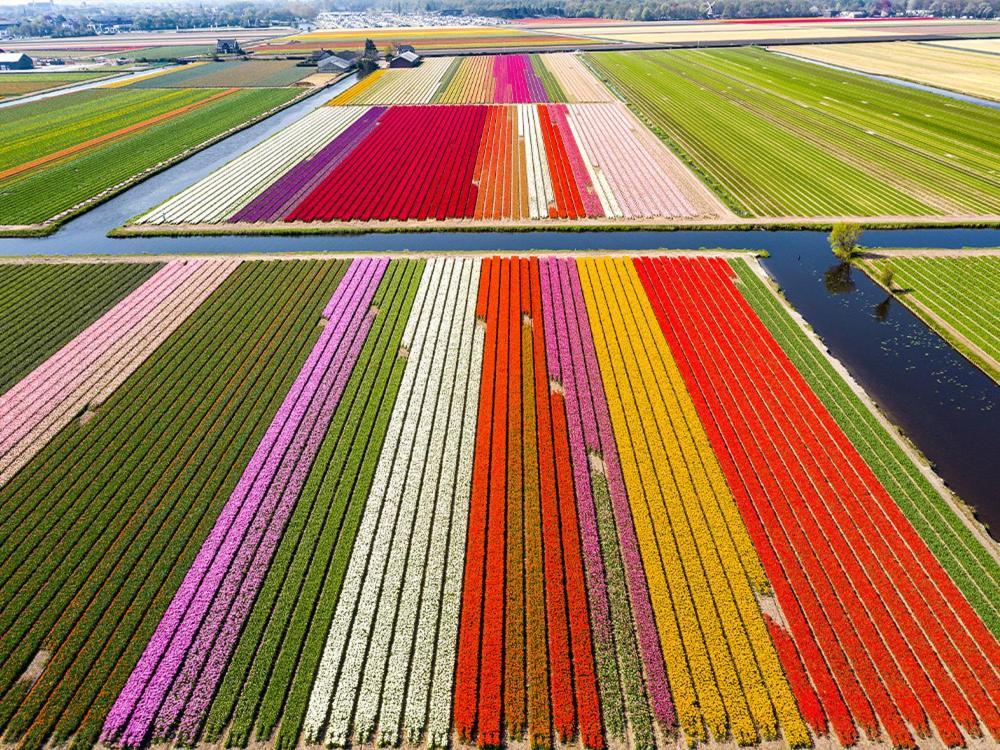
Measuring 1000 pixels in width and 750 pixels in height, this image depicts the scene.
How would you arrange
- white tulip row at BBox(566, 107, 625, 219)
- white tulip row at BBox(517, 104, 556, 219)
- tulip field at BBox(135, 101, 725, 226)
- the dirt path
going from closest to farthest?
the dirt path < white tulip row at BBox(566, 107, 625, 219) < tulip field at BBox(135, 101, 725, 226) < white tulip row at BBox(517, 104, 556, 219)

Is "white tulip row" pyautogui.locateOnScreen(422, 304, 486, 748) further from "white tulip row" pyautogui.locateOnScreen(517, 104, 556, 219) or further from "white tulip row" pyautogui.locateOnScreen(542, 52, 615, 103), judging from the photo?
"white tulip row" pyautogui.locateOnScreen(542, 52, 615, 103)

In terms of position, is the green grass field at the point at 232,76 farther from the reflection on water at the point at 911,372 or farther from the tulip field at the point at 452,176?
the reflection on water at the point at 911,372

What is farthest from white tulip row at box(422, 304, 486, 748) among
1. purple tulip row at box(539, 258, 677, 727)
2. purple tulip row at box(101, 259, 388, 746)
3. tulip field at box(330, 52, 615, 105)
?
tulip field at box(330, 52, 615, 105)

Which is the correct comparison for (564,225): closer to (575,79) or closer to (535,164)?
(535,164)

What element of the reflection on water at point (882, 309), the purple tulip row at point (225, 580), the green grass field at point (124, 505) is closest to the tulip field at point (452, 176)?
the reflection on water at point (882, 309)

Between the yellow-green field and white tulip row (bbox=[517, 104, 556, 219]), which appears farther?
the yellow-green field

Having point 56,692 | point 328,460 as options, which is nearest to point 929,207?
point 328,460
